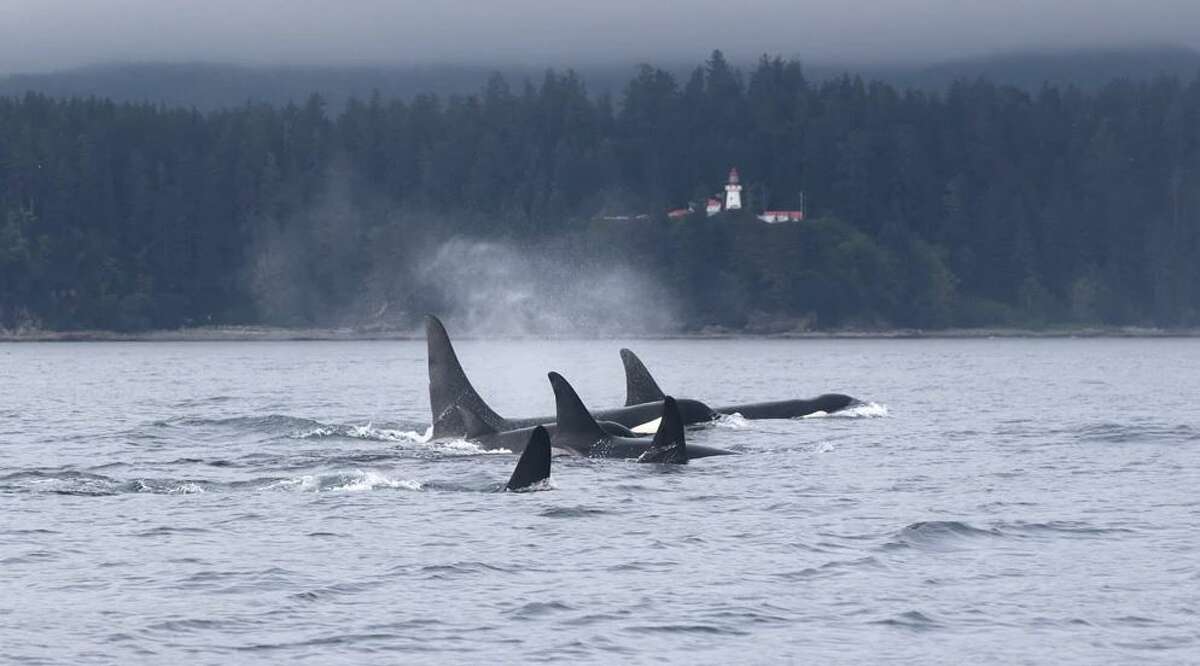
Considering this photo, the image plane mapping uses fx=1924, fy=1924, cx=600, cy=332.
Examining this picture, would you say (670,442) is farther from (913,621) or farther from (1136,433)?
(1136,433)

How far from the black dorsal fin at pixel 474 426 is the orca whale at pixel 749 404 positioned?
260 inches

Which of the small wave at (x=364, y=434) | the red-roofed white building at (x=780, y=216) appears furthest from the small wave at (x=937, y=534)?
A: the red-roofed white building at (x=780, y=216)

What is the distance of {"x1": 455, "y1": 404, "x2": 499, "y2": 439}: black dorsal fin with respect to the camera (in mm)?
36469

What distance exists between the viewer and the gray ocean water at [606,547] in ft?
58.6

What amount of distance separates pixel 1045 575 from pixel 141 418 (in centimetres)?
3495

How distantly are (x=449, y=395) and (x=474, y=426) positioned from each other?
1.37 m

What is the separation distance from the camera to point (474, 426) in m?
36.6

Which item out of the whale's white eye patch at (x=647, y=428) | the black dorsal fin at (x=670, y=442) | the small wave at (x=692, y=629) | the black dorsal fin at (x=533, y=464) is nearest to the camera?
the small wave at (x=692, y=629)

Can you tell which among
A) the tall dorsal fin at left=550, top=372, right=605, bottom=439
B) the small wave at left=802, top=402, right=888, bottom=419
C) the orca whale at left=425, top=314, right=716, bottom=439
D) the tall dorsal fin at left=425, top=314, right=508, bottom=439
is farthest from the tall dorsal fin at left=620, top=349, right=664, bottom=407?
the tall dorsal fin at left=550, top=372, right=605, bottom=439

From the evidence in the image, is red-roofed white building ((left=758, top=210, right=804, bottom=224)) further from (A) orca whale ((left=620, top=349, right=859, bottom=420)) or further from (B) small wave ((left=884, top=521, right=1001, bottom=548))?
(B) small wave ((left=884, top=521, right=1001, bottom=548))

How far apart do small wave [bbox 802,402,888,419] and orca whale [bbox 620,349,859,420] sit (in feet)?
0.37

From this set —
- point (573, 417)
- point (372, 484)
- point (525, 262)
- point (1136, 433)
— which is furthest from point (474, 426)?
point (525, 262)

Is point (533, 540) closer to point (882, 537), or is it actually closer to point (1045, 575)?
point (882, 537)

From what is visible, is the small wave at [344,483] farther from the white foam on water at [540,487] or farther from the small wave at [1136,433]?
the small wave at [1136,433]
